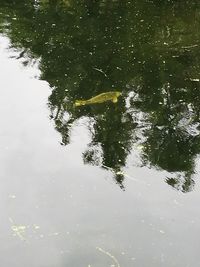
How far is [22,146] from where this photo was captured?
588 cm

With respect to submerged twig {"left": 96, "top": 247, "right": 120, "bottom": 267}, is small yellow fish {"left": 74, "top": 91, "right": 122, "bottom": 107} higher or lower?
higher

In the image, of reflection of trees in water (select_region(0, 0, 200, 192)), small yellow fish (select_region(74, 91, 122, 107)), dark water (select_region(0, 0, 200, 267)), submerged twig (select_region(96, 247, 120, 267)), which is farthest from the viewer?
small yellow fish (select_region(74, 91, 122, 107))

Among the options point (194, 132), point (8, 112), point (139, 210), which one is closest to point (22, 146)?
point (8, 112)

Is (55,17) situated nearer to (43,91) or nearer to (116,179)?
(43,91)

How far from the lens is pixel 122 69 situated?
7406 millimetres

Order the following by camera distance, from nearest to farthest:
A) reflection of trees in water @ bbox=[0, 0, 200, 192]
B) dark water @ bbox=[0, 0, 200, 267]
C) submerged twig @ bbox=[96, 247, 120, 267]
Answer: submerged twig @ bbox=[96, 247, 120, 267] → dark water @ bbox=[0, 0, 200, 267] → reflection of trees in water @ bbox=[0, 0, 200, 192]

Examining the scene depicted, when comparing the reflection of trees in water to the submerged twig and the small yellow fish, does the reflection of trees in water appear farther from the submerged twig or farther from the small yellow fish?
the submerged twig

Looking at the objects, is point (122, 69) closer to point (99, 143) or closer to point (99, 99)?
point (99, 99)

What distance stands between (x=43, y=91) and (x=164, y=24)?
3.35 m

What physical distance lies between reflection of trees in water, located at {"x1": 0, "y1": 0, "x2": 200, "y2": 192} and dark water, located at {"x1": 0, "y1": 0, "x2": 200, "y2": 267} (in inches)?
0.7

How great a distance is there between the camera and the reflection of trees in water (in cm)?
591

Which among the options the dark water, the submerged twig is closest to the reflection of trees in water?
the dark water

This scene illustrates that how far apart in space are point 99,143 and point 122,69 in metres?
1.90

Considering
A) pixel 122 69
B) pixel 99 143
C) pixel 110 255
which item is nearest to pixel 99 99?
pixel 99 143
